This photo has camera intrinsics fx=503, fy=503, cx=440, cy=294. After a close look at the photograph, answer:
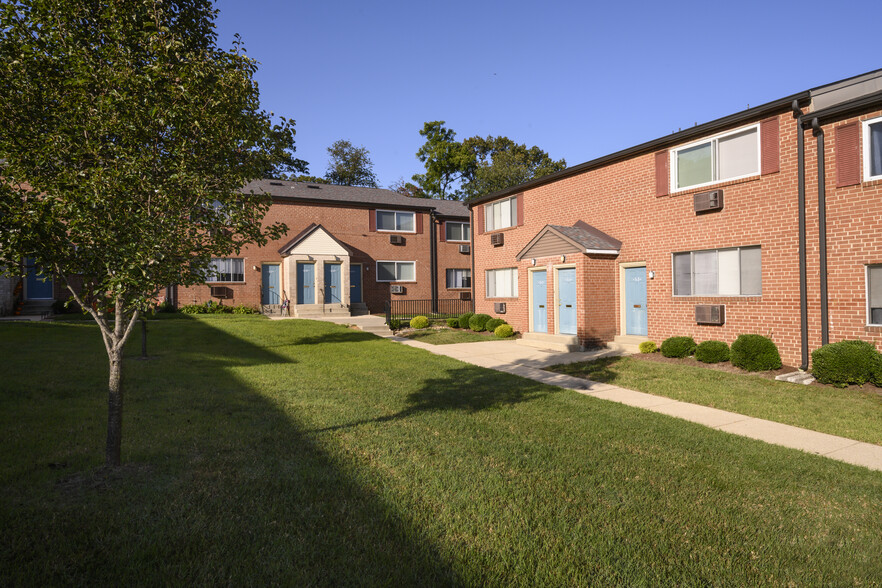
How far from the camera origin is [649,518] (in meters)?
3.81

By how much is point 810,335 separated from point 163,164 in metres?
11.7

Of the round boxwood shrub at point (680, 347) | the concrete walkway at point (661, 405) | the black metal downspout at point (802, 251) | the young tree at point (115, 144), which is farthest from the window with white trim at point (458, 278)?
the young tree at point (115, 144)

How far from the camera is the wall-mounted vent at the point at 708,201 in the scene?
38.8 feet

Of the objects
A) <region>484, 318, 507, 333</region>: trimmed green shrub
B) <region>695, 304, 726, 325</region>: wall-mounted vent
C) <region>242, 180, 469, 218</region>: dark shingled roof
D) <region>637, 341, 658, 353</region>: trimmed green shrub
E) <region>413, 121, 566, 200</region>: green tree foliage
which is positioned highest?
<region>413, 121, 566, 200</region>: green tree foliage

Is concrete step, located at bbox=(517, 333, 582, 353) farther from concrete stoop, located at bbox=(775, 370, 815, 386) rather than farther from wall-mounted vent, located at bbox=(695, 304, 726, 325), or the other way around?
concrete stoop, located at bbox=(775, 370, 815, 386)

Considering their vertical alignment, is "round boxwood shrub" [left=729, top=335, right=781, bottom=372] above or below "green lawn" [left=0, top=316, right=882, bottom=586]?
above

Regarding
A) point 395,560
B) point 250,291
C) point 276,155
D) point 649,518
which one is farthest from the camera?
point 250,291

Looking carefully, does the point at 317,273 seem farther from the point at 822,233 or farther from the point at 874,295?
the point at 874,295

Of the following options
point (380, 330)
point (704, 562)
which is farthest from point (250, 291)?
point (704, 562)

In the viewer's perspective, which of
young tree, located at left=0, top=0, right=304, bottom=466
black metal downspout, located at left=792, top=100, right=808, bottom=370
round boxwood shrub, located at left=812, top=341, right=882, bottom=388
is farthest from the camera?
black metal downspout, located at left=792, top=100, right=808, bottom=370

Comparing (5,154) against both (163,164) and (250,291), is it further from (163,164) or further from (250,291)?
(250,291)

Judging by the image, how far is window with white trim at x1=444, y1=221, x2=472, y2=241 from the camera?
1169 inches

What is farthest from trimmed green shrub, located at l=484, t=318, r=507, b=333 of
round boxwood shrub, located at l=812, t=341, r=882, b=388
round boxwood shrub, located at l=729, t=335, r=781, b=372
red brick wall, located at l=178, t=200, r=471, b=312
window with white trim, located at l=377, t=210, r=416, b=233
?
window with white trim, located at l=377, t=210, r=416, b=233

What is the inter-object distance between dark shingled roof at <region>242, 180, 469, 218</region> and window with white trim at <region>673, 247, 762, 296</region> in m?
16.9
